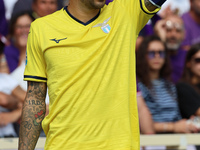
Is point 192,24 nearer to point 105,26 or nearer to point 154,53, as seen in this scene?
→ point 154,53

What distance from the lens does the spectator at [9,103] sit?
441 centimetres

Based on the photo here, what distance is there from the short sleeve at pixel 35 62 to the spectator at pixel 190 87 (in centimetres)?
290

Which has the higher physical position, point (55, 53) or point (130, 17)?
point (130, 17)

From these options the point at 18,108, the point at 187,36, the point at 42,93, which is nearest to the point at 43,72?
the point at 42,93

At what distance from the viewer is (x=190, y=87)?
5.07 m

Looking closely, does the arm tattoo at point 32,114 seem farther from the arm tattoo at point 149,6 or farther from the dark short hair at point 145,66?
the dark short hair at point 145,66

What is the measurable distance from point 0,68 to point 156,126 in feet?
6.49

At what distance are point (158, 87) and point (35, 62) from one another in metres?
2.68

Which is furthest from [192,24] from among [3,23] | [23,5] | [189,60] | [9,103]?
[9,103]

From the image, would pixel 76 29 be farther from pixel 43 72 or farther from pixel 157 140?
pixel 157 140

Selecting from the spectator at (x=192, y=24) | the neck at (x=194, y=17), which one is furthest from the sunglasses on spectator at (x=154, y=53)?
the neck at (x=194, y=17)

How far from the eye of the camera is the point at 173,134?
15.0 feet

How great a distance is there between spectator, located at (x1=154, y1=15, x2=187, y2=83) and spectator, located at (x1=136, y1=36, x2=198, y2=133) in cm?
31

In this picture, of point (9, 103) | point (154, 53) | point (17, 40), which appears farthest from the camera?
point (154, 53)
